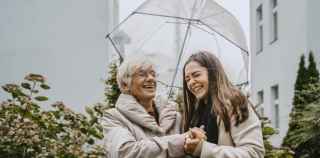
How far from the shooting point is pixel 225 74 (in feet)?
8.79

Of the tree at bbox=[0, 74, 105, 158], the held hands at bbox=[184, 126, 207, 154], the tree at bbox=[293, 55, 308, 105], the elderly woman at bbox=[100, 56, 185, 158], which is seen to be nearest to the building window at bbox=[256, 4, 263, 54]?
the tree at bbox=[293, 55, 308, 105]

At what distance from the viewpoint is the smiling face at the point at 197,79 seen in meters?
2.65

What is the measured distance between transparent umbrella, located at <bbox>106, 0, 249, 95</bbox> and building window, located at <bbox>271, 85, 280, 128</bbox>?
46.7 feet

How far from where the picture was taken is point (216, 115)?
8.54ft

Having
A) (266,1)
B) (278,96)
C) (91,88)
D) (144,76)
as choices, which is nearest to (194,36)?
(144,76)

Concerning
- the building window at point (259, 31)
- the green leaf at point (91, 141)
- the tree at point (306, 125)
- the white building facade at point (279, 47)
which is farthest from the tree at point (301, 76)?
the green leaf at point (91, 141)

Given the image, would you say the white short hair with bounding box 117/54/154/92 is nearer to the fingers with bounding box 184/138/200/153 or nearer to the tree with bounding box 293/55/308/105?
the fingers with bounding box 184/138/200/153

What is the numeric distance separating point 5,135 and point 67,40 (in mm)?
8055

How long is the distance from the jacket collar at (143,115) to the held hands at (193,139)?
19cm

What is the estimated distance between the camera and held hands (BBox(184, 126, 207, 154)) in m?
2.53

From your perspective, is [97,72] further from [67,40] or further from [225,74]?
[225,74]

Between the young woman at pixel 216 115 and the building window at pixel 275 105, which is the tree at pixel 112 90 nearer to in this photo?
the young woman at pixel 216 115

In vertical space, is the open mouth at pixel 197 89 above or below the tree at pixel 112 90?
Result: below

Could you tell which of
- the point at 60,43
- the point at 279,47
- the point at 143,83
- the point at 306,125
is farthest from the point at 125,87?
the point at 279,47
